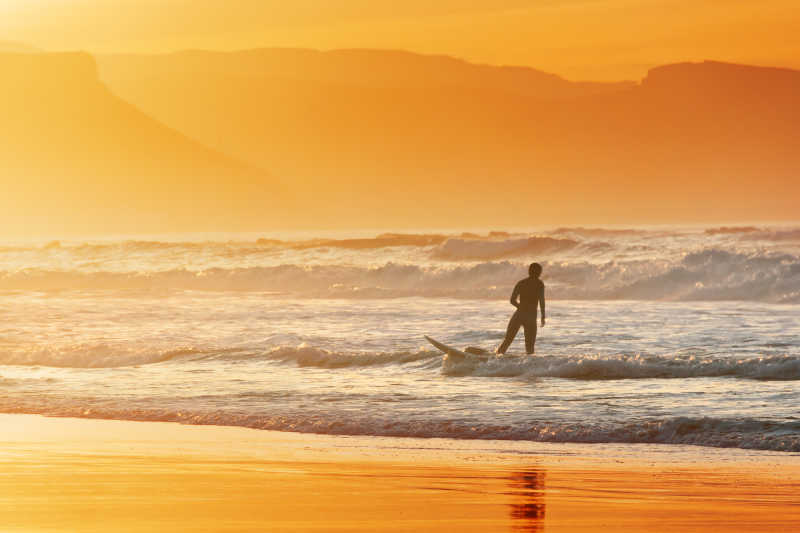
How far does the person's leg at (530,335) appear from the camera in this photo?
18109 millimetres

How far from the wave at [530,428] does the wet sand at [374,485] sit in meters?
0.35

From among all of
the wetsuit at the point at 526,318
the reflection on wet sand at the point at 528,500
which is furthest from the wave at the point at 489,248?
the reflection on wet sand at the point at 528,500

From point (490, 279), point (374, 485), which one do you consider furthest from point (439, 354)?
point (490, 279)

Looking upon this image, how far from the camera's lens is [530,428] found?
11820mm

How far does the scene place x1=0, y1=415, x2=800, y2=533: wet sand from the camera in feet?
24.1

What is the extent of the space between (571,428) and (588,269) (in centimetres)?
2821

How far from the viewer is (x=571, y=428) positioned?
1173 centimetres

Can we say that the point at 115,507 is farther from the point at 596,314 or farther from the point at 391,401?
the point at 596,314

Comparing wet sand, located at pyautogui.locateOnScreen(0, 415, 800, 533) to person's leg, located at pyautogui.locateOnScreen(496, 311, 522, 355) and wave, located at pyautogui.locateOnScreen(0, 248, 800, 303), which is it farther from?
wave, located at pyautogui.locateOnScreen(0, 248, 800, 303)

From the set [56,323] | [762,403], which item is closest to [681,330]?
[762,403]

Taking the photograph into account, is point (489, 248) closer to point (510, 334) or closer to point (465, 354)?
point (510, 334)

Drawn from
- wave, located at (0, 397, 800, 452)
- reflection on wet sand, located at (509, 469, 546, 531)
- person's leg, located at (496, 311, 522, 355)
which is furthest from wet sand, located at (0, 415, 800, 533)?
person's leg, located at (496, 311, 522, 355)

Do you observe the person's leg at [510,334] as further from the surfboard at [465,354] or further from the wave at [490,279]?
the wave at [490,279]

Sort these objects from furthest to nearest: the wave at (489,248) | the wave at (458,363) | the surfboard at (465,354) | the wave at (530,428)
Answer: the wave at (489,248), the surfboard at (465,354), the wave at (458,363), the wave at (530,428)
